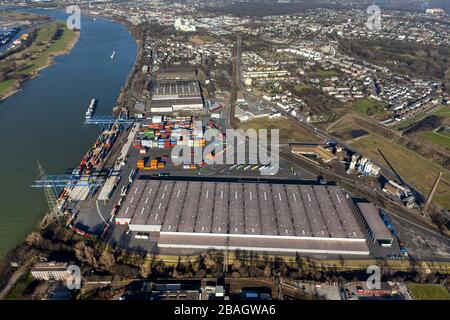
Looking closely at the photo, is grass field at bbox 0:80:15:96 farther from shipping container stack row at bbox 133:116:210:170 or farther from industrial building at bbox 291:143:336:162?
industrial building at bbox 291:143:336:162

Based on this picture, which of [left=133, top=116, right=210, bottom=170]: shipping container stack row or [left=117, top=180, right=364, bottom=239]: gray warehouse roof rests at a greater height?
[left=117, top=180, right=364, bottom=239]: gray warehouse roof

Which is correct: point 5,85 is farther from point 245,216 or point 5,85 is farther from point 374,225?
point 374,225

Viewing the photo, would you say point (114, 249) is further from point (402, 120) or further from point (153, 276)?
point (402, 120)

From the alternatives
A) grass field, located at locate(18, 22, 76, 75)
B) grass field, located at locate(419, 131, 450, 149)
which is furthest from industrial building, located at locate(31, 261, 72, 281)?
grass field, located at locate(18, 22, 76, 75)

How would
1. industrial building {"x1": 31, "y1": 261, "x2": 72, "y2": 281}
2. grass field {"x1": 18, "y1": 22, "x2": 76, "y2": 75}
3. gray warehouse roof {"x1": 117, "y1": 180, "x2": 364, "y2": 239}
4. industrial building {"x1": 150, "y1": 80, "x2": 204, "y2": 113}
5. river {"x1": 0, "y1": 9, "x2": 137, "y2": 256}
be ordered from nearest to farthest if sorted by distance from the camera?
industrial building {"x1": 31, "y1": 261, "x2": 72, "y2": 281}
gray warehouse roof {"x1": 117, "y1": 180, "x2": 364, "y2": 239}
river {"x1": 0, "y1": 9, "x2": 137, "y2": 256}
industrial building {"x1": 150, "y1": 80, "x2": 204, "y2": 113}
grass field {"x1": 18, "y1": 22, "x2": 76, "y2": 75}

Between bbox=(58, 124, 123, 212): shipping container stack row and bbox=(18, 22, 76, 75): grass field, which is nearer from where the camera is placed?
bbox=(58, 124, 123, 212): shipping container stack row

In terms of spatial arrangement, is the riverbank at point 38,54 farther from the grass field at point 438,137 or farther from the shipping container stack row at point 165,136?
the grass field at point 438,137
